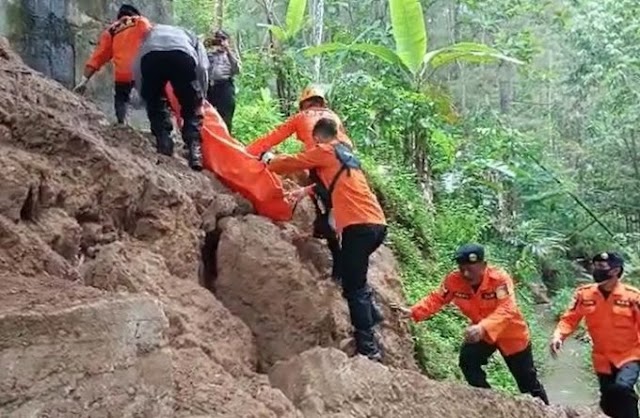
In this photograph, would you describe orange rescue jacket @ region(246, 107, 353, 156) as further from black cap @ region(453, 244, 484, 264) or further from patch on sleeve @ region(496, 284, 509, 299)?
patch on sleeve @ region(496, 284, 509, 299)

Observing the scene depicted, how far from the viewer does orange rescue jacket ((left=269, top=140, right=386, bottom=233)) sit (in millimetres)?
5809

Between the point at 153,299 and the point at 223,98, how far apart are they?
5.13m

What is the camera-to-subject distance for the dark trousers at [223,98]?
862cm

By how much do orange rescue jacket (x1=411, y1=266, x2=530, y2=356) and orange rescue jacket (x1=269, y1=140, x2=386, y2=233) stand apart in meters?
1.03

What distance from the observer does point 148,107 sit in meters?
6.55

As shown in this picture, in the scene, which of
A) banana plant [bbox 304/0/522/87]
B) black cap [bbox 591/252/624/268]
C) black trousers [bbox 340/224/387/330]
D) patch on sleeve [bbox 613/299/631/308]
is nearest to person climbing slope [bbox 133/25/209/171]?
black trousers [bbox 340/224/387/330]

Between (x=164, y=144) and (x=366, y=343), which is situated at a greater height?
(x=164, y=144)

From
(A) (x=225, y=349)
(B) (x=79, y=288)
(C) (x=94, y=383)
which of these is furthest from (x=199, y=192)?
(C) (x=94, y=383)

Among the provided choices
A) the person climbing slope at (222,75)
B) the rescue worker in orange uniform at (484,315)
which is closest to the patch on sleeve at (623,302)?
the rescue worker in orange uniform at (484,315)

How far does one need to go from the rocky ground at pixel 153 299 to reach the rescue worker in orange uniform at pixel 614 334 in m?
1.44

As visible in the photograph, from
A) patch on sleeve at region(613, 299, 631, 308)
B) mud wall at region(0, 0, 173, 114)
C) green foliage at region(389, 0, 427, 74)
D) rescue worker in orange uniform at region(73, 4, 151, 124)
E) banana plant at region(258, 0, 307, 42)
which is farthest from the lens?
banana plant at region(258, 0, 307, 42)

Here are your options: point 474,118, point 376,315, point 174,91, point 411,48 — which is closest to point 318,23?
point 474,118

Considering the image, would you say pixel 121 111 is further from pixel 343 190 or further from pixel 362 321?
pixel 362 321

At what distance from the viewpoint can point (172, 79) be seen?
6.39 m
